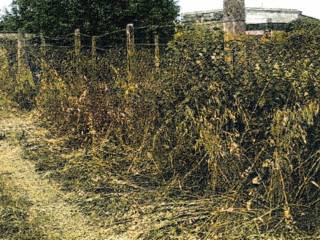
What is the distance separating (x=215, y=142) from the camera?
4762mm

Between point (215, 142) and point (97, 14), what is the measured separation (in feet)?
28.9

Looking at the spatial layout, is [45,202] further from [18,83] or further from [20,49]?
[20,49]

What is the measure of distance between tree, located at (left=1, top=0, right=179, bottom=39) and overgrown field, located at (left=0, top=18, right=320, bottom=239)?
5.88m

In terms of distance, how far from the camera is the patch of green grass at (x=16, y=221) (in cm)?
447

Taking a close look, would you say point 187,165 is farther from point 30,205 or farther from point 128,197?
point 30,205

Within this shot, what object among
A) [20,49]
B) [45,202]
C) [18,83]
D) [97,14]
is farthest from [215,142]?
[20,49]

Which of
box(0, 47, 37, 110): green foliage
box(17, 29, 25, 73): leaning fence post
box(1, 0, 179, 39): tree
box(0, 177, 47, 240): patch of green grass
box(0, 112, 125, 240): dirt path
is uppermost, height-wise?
box(1, 0, 179, 39): tree

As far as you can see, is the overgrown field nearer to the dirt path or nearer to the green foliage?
the dirt path

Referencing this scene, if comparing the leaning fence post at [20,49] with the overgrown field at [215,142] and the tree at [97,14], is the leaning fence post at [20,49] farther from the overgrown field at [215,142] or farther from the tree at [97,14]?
the overgrown field at [215,142]

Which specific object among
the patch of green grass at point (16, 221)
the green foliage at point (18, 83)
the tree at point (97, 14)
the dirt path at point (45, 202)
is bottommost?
the dirt path at point (45, 202)

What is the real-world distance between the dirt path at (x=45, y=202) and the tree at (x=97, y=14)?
18.1 ft

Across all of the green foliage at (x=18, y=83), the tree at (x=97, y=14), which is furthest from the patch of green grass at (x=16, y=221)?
the tree at (x=97, y=14)

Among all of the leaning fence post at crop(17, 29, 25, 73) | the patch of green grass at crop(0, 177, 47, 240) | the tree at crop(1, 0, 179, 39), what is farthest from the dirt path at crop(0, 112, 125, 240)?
the tree at crop(1, 0, 179, 39)

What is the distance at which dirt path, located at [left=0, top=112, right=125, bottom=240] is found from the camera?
454 cm
